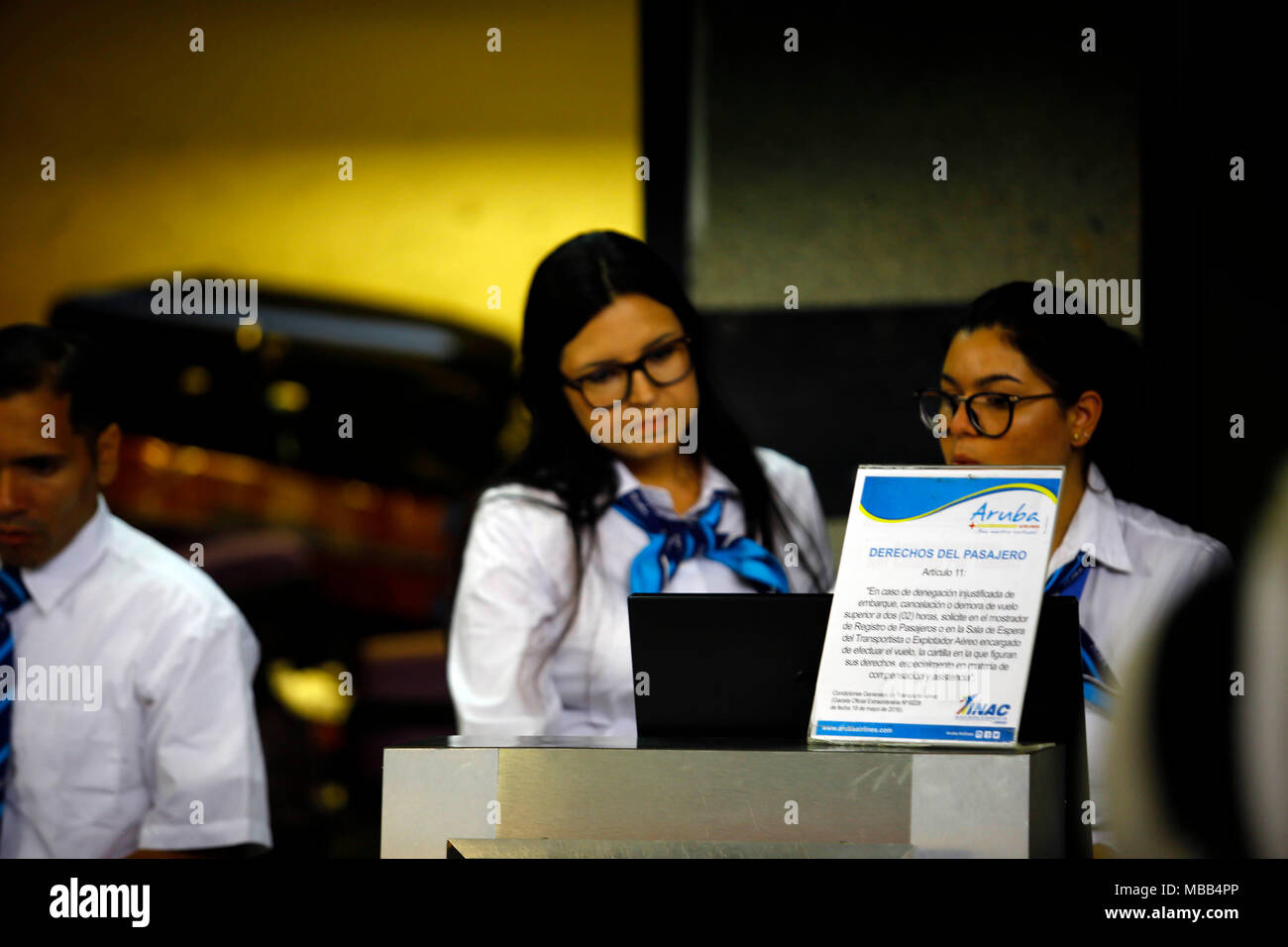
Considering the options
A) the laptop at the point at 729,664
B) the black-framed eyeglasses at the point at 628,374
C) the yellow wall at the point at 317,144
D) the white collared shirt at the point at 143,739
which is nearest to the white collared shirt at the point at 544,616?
the black-framed eyeglasses at the point at 628,374

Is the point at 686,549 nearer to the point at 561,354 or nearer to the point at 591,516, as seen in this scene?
the point at 591,516

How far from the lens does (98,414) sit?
9.75ft

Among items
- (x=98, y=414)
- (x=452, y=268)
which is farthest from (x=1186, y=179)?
(x=98, y=414)

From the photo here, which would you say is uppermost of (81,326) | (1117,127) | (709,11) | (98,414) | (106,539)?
(709,11)

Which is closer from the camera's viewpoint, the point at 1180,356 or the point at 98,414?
the point at 98,414

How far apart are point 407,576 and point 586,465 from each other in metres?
2.49

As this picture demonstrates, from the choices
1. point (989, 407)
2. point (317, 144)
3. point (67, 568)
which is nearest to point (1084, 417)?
point (989, 407)

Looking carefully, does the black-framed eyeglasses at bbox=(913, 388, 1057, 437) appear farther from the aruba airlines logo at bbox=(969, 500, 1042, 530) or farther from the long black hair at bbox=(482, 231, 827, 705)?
the aruba airlines logo at bbox=(969, 500, 1042, 530)

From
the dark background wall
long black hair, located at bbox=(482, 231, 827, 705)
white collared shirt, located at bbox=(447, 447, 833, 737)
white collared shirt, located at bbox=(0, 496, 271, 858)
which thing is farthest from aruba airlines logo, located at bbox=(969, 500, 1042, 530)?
the dark background wall

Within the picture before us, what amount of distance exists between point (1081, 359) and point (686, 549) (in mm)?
811

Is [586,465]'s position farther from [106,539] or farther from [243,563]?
[243,563]

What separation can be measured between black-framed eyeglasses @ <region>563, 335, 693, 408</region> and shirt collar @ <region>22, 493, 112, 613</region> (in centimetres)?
98

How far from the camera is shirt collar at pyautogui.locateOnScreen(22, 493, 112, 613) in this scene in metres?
2.96

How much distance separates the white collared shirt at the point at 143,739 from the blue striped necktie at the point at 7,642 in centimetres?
2
